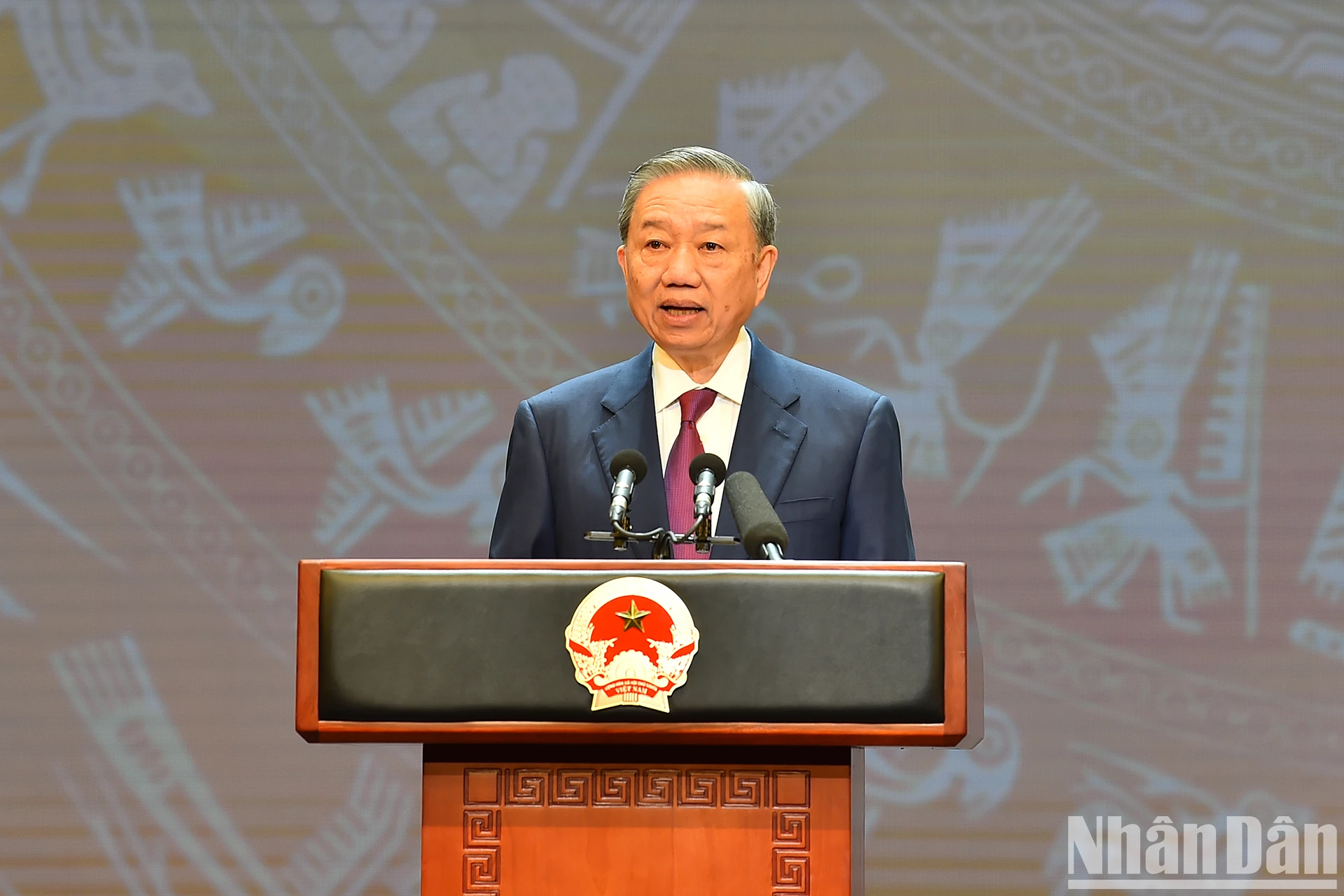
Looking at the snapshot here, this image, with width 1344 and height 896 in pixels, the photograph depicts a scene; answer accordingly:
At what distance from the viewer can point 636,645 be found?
1.41 metres

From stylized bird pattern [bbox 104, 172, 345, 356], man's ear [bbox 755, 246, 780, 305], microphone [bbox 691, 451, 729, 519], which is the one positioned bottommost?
microphone [bbox 691, 451, 729, 519]

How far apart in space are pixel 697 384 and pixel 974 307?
1581 mm

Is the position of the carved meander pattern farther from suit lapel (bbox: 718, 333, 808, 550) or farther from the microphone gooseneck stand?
suit lapel (bbox: 718, 333, 808, 550)

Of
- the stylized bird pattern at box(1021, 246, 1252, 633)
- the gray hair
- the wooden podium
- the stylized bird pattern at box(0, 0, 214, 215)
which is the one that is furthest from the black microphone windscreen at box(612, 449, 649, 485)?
the stylized bird pattern at box(0, 0, 214, 215)

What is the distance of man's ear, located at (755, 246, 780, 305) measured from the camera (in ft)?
7.06

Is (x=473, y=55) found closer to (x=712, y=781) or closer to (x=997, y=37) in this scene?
(x=997, y=37)

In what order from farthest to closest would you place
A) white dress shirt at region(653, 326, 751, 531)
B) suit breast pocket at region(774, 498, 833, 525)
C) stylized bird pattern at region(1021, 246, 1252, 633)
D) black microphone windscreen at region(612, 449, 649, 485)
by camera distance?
stylized bird pattern at region(1021, 246, 1252, 633) < white dress shirt at region(653, 326, 751, 531) < suit breast pocket at region(774, 498, 833, 525) < black microphone windscreen at region(612, 449, 649, 485)

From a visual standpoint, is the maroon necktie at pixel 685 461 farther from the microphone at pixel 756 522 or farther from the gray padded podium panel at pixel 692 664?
the gray padded podium panel at pixel 692 664

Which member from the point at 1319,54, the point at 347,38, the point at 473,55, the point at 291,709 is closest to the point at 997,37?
the point at 1319,54

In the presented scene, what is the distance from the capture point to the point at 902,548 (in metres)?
2.02

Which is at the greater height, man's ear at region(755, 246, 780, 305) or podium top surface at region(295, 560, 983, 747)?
man's ear at region(755, 246, 780, 305)

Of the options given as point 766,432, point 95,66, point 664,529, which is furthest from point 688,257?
point 95,66

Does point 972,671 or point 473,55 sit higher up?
point 473,55

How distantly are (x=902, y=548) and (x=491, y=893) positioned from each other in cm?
77
